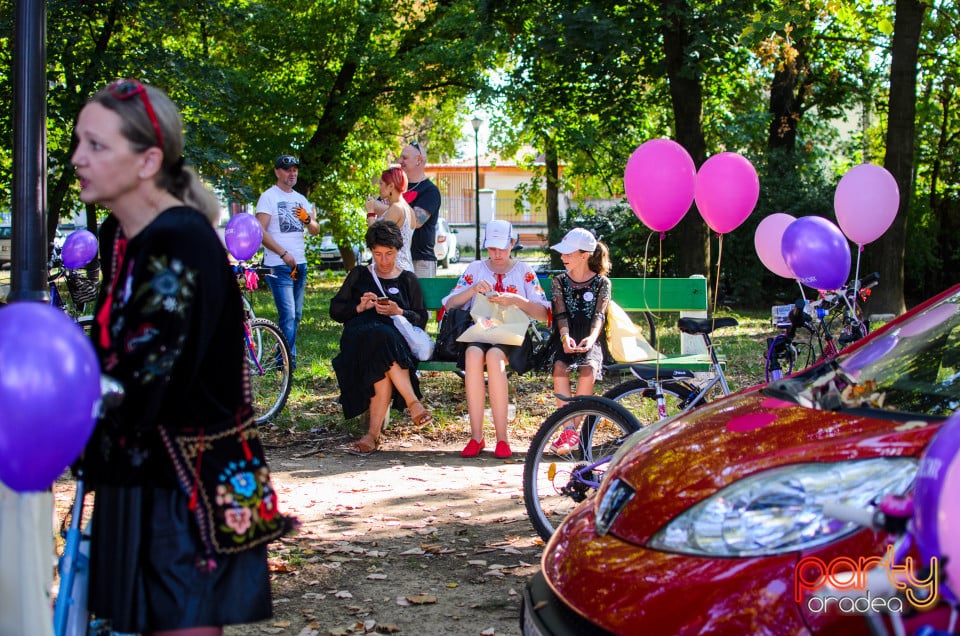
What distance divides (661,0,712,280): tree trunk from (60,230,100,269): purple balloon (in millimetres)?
8672

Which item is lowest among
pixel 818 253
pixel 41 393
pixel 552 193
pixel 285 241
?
pixel 41 393

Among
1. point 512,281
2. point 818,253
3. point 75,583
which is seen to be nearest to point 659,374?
point 818,253

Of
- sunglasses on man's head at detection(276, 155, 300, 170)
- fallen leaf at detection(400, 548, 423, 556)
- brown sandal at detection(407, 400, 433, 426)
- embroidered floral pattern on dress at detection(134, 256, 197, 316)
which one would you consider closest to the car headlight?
embroidered floral pattern on dress at detection(134, 256, 197, 316)

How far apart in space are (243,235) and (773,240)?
14.4 feet

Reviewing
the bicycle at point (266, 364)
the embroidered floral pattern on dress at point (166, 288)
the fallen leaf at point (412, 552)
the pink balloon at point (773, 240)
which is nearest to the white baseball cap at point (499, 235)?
the pink balloon at point (773, 240)

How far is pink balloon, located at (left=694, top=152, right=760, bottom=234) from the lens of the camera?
7.21 m

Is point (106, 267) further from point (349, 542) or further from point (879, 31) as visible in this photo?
point (879, 31)

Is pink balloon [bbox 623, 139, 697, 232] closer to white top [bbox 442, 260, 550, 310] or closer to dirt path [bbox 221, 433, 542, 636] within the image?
white top [bbox 442, 260, 550, 310]

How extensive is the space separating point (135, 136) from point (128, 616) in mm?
1192

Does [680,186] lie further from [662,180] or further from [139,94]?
[139,94]

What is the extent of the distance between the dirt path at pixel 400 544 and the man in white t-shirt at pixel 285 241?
224 cm

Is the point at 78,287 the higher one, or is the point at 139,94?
the point at 139,94

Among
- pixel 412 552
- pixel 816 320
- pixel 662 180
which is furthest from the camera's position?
pixel 816 320

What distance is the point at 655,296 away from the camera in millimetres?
8906
